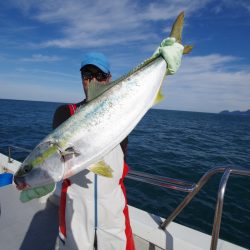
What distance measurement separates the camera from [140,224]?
11.5ft

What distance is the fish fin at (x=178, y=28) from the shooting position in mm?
2184

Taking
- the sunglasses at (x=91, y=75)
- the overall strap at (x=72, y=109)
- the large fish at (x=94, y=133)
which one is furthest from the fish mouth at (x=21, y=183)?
the sunglasses at (x=91, y=75)

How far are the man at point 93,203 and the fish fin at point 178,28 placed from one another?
82 cm

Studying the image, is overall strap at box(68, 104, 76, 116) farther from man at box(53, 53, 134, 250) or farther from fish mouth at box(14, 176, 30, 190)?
fish mouth at box(14, 176, 30, 190)

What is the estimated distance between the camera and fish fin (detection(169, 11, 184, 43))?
2.18 metres

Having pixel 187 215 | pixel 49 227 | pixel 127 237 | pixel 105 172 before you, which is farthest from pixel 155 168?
pixel 105 172

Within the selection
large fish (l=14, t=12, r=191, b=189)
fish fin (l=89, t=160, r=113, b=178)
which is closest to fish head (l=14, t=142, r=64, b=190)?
large fish (l=14, t=12, r=191, b=189)

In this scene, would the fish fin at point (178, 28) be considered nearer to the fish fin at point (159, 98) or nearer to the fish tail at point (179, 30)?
the fish tail at point (179, 30)

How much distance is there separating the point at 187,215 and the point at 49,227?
5.13m

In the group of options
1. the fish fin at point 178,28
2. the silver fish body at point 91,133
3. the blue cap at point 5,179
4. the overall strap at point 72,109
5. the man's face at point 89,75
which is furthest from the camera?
the blue cap at point 5,179

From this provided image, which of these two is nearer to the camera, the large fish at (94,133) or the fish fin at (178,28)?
the large fish at (94,133)

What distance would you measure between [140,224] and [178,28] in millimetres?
2700

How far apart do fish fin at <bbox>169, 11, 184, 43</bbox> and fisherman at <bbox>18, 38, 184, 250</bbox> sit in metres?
0.82

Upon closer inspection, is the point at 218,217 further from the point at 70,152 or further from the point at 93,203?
the point at 70,152
